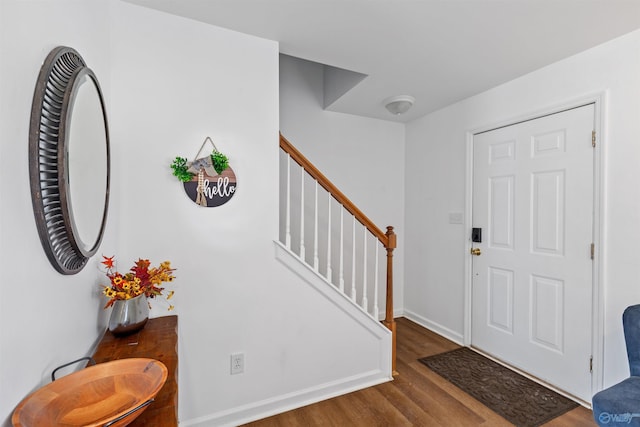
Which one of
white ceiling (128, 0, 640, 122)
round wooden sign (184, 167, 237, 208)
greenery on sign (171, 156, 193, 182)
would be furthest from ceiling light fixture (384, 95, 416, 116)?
greenery on sign (171, 156, 193, 182)

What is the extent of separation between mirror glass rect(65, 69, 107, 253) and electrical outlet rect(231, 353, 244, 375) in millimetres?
1044

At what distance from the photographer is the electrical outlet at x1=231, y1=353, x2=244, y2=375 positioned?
5.67ft

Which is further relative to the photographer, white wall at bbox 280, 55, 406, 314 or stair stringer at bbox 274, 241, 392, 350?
white wall at bbox 280, 55, 406, 314

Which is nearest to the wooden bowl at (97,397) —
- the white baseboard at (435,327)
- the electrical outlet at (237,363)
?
the electrical outlet at (237,363)

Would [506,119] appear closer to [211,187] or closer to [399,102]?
[399,102]

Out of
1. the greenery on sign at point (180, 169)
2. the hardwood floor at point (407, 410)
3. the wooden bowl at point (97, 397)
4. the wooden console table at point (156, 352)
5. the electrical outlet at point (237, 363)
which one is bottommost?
the hardwood floor at point (407, 410)

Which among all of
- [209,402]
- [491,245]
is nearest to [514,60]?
[491,245]

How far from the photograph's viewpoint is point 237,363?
1.74 m

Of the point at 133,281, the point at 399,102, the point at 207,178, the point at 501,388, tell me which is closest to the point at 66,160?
the point at 133,281

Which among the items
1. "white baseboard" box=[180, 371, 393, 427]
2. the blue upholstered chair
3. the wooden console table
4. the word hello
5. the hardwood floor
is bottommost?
the hardwood floor

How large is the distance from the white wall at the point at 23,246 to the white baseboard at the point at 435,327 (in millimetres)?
2955

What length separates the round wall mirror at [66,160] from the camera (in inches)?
30.6

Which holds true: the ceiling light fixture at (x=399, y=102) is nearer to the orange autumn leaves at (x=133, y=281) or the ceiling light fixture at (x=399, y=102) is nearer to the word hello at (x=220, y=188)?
the word hello at (x=220, y=188)

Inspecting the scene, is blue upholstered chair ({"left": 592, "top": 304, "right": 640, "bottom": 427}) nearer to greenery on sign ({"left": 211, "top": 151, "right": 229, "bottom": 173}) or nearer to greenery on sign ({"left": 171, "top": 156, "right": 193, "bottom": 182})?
greenery on sign ({"left": 211, "top": 151, "right": 229, "bottom": 173})
